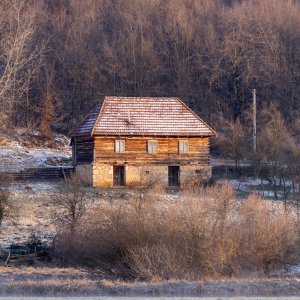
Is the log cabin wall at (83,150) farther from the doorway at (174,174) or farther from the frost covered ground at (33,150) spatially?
the doorway at (174,174)

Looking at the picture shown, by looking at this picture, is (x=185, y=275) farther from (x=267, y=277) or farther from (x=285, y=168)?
(x=285, y=168)

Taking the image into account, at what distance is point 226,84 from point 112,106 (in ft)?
80.9

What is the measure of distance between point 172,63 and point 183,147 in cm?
2875

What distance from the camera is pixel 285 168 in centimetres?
3453

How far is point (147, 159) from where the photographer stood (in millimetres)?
41250

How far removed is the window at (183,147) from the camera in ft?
137

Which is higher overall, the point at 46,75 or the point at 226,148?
the point at 46,75

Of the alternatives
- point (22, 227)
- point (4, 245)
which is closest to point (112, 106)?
point (22, 227)

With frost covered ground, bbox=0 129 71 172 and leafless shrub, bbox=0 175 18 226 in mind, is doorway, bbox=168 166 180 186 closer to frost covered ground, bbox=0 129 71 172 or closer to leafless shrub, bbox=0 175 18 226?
frost covered ground, bbox=0 129 71 172

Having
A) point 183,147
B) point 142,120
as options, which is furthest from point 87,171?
point 183,147

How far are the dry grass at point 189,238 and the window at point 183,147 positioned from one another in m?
21.3

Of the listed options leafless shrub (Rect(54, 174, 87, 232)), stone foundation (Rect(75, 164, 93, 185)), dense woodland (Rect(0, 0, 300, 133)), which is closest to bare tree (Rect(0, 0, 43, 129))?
leafless shrub (Rect(54, 174, 87, 232))

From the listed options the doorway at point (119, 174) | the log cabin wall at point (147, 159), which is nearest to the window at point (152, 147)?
the log cabin wall at point (147, 159)

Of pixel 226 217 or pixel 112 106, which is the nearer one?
pixel 226 217
